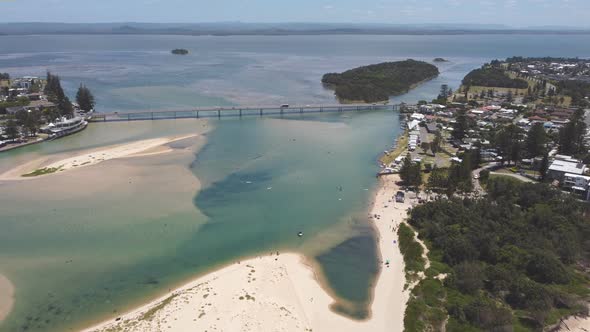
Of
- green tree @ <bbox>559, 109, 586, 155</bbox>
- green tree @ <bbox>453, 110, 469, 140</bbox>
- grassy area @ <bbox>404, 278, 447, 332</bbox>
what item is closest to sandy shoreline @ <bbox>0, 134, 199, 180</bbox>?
grassy area @ <bbox>404, 278, 447, 332</bbox>

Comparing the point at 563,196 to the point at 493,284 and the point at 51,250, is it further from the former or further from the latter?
the point at 51,250

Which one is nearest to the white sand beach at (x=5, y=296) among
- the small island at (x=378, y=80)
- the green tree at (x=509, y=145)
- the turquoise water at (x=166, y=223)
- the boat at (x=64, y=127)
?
the turquoise water at (x=166, y=223)

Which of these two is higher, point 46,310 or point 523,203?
point 523,203

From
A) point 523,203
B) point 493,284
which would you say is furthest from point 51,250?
point 523,203

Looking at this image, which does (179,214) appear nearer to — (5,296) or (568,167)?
(5,296)

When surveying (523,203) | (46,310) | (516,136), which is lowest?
(46,310)

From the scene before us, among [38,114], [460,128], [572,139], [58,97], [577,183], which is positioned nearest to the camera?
[577,183]

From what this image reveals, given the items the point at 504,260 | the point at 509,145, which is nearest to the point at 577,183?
the point at 509,145
